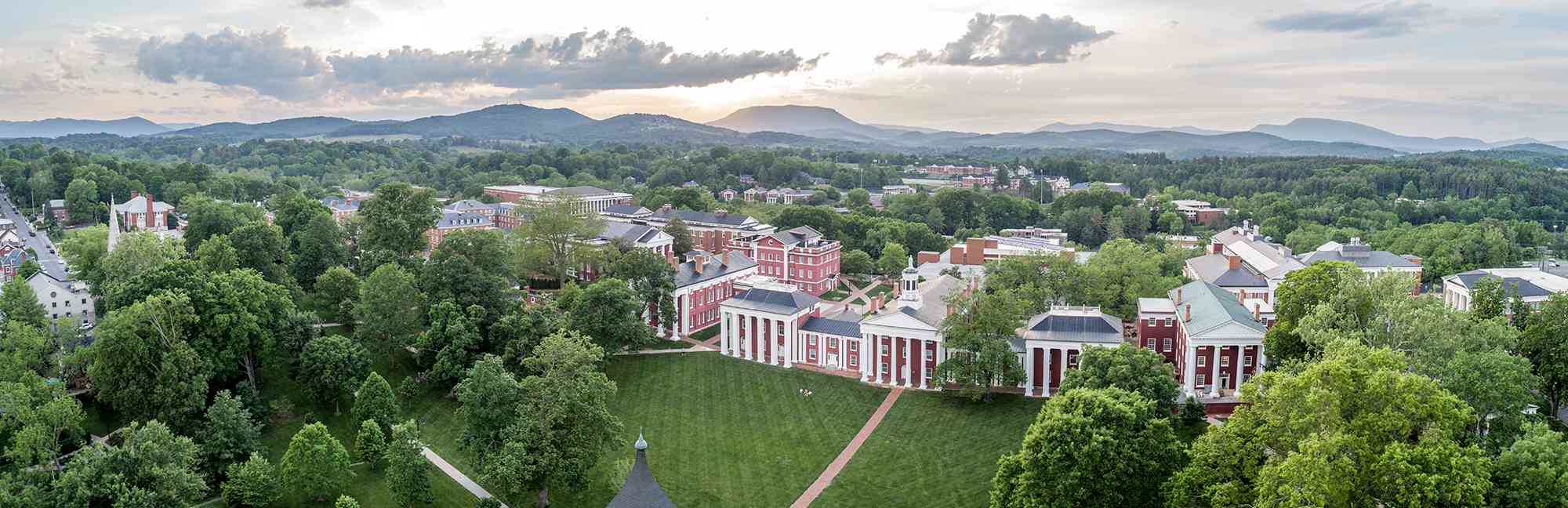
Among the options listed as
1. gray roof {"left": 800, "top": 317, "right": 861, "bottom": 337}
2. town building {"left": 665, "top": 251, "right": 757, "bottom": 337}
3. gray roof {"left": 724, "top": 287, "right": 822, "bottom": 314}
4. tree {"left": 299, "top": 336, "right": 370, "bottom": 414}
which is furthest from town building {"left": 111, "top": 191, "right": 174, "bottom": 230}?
gray roof {"left": 800, "top": 317, "right": 861, "bottom": 337}

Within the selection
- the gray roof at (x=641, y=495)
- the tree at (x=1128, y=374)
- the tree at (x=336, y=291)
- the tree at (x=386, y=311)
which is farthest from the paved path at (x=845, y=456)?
the tree at (x=336, y=291)

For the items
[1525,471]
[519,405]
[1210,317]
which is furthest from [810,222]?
[1525,471]

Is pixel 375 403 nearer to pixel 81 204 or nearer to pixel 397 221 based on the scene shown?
pixel 397 221

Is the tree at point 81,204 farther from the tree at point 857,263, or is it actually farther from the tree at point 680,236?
the tree at point 857,263

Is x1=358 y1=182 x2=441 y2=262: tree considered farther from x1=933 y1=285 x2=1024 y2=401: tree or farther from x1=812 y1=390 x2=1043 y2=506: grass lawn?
x1=933 y1=285 x2=1024 y2=401: tree

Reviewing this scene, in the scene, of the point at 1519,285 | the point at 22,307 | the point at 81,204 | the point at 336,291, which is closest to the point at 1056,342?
the point at 1519,285

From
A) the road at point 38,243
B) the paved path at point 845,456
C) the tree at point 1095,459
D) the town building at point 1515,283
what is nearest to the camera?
the tree at point 1095,459
